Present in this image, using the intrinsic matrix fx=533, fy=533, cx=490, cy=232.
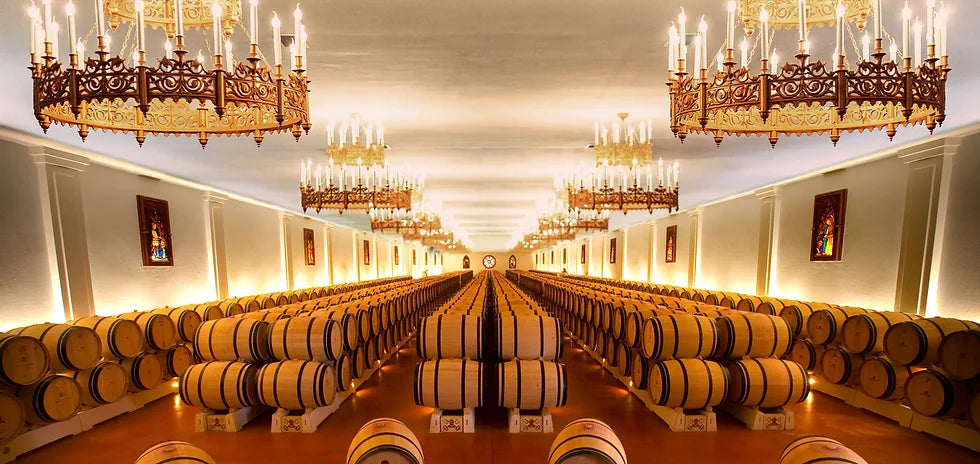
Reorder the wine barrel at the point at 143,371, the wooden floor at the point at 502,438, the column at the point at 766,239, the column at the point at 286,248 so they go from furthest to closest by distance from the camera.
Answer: the column at the point at 286,248
the column at the point at 766,239
the wine barrel at the point at 143,371
the wooden floor at the point at 502,438

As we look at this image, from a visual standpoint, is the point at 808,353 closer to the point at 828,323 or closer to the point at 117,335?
the point at 828,323

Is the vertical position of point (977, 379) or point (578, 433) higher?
point (578, 433)

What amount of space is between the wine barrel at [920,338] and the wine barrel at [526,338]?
369 cm

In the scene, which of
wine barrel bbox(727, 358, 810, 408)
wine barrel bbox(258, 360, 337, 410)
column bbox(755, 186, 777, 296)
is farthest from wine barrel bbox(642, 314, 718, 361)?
column bbox(755, 186, 777, 296)

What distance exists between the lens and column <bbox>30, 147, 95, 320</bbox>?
23.6 feet

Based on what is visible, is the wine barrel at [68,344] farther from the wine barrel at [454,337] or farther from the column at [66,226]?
the wine barrel at [454,337]

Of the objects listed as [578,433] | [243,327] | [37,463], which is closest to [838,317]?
[578,433]

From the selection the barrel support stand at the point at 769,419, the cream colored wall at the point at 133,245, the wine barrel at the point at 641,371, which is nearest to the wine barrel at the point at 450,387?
the wine barrel at the point at 641,371

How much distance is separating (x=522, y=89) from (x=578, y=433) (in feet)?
12.5

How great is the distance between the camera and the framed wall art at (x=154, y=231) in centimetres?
951

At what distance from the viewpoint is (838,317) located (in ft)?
22.4

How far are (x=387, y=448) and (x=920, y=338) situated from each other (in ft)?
19.3

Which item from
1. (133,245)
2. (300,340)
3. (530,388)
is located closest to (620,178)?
(530,388)

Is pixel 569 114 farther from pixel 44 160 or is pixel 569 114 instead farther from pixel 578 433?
pixel 44 160
